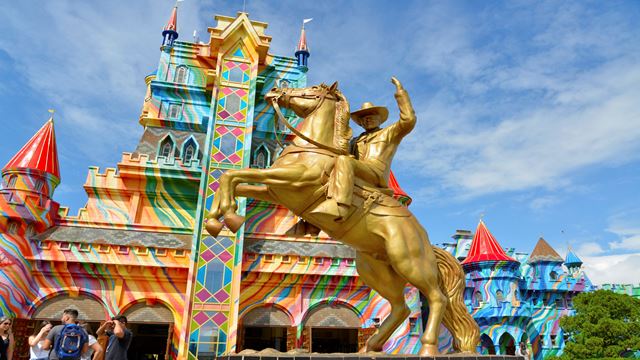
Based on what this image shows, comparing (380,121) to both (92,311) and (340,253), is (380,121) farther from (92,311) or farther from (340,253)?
(92,311)

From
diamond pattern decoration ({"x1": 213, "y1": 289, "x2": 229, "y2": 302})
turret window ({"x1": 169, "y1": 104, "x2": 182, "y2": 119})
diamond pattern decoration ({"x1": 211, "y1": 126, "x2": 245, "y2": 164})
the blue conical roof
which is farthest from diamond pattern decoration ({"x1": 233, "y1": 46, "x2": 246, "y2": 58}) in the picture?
the blue conical roof

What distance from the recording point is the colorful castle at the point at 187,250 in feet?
48.8

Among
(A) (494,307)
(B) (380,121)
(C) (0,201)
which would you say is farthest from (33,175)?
(A) (494,307)

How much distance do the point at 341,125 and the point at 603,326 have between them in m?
20.4

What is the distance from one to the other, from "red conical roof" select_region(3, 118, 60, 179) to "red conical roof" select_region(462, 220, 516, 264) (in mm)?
21149

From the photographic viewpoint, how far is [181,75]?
23.2 meters

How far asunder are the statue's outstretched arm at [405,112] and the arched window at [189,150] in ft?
53.0

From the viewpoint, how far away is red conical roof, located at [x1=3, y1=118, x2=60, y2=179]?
15.7m

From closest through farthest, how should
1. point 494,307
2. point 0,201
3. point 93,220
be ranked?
point 0,201 < point 93,220 < point 494,307

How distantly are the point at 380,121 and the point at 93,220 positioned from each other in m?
15.3

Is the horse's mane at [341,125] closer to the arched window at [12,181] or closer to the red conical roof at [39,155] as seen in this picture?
the red conical roof at [39,155]

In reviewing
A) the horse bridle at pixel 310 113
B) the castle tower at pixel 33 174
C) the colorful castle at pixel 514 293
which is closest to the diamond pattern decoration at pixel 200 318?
the castle tower at pixel 33 174

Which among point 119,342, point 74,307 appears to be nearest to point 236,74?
point 74,307

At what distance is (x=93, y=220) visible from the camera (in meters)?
17.0
